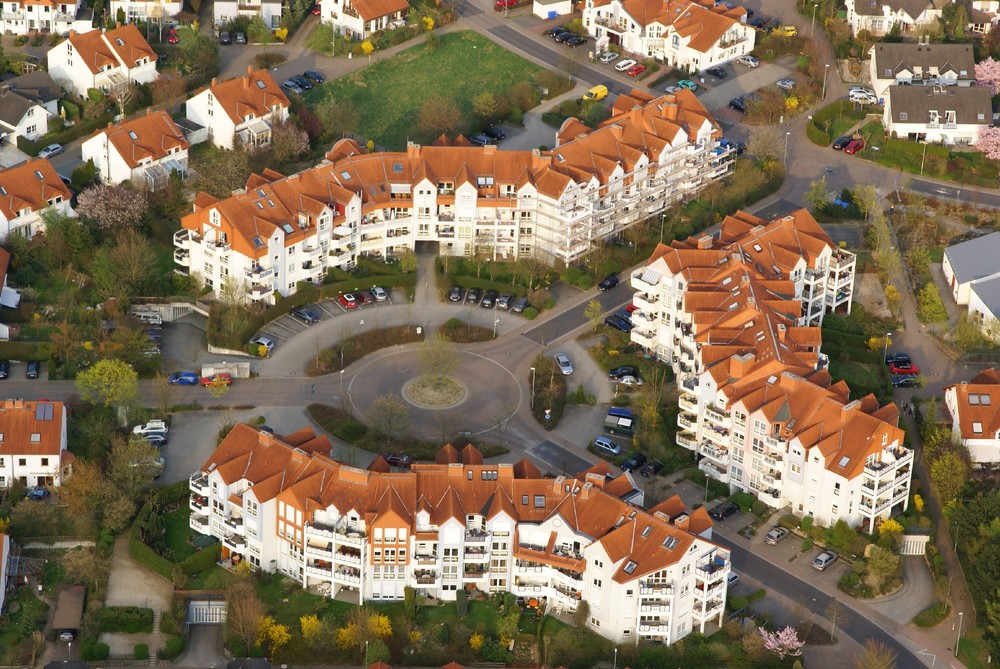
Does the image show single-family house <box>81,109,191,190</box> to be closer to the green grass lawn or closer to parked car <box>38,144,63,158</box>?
parked car <box>38,144,63,158</box>

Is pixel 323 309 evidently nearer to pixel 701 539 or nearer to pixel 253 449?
pixel 253 449

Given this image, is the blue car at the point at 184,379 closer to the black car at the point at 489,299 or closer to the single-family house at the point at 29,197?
the single-family house at the point at 29,197

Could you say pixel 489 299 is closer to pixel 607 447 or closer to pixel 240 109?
pixel 607 447

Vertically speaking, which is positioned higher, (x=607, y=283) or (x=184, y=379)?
(x=184, y=379)

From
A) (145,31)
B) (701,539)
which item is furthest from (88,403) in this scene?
(145,31)

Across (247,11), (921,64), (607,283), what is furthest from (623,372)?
(247,11)

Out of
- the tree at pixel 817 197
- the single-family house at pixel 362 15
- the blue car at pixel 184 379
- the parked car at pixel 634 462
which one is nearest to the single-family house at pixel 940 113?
the tree at pixel 817 197
